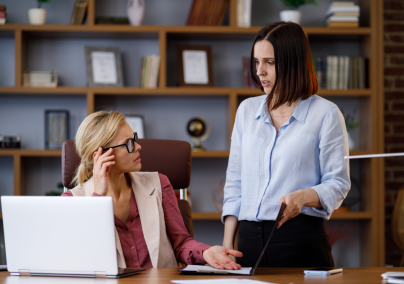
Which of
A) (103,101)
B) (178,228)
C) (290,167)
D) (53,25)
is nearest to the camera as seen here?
(290,167)

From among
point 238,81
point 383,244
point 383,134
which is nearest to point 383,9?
point 383,134

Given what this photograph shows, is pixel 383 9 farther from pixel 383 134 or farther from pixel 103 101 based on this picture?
pixel 103 101

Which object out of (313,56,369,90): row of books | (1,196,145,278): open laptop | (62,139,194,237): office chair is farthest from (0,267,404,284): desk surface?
(313,56,369,90): row of books

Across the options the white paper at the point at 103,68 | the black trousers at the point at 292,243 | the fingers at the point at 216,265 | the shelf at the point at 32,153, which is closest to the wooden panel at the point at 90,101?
the white paper at the point at 103,68

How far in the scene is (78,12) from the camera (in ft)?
10.5

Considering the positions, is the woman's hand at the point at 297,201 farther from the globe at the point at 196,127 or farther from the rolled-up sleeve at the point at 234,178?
the globe at the point at 196,127

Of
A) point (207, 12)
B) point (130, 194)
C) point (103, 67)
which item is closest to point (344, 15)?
point (207, 12)

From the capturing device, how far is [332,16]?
326cm

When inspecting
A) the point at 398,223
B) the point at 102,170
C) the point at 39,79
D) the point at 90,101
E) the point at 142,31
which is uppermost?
the point at 142,31

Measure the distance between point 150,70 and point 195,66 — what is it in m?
0.33

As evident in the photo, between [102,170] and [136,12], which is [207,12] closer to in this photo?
[136,12]

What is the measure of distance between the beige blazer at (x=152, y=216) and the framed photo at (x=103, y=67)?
1605 millimetres

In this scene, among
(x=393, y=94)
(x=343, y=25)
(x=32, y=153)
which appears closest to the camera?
(x=32, y=153)

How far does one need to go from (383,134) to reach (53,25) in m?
2.40
